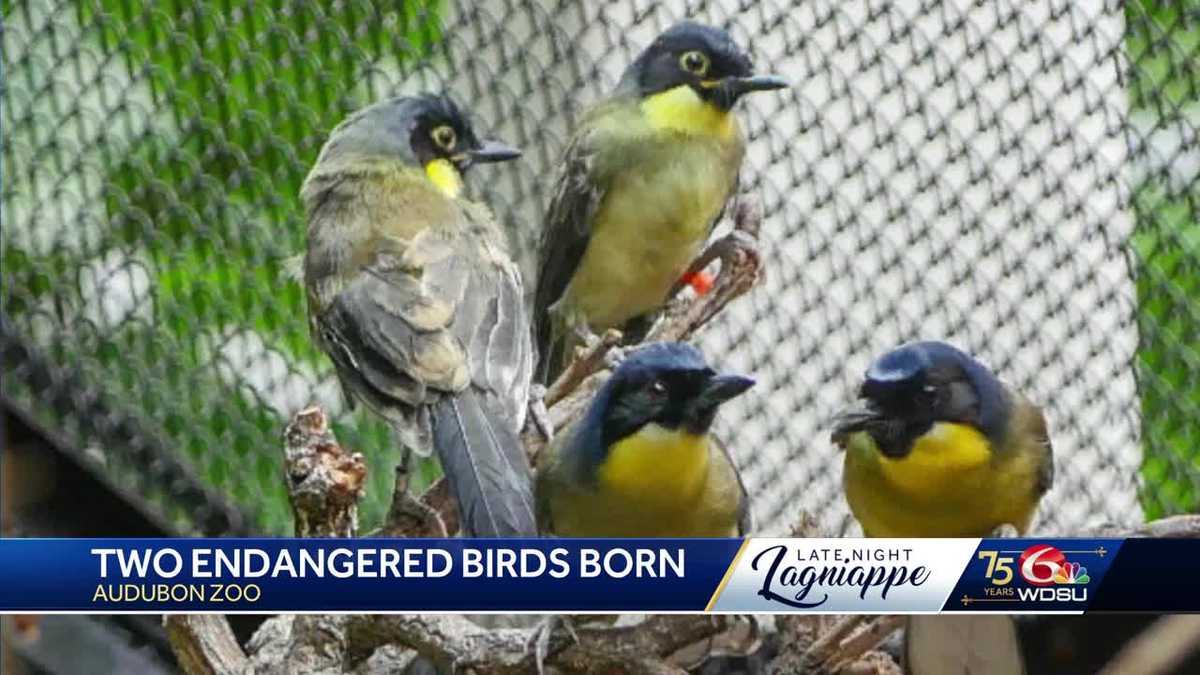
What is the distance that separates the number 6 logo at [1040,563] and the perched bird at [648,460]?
0.13m

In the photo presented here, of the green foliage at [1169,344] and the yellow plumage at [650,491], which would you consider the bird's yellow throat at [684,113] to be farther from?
the green foliage at [1169,344]

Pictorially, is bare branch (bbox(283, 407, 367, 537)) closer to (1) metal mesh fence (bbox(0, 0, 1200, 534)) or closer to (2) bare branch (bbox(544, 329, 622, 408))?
(2) bare branch (bbox(544, 329, 622, 408))

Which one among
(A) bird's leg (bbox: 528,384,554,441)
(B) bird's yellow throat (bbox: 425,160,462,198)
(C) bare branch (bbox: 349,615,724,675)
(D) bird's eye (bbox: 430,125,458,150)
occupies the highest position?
(D) bird's eye (bbox: 430,125,458,150)

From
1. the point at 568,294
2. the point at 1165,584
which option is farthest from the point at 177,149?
the point at 1165,584

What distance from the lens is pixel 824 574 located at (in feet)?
3.18

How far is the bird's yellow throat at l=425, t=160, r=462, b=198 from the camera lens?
1013 millimetres

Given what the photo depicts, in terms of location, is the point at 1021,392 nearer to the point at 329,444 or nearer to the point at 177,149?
the point at 329,444

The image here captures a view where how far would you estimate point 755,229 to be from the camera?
43.1 inches

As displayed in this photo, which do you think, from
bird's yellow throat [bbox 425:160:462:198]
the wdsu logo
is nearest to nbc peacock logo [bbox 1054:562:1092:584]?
the wdsu logo

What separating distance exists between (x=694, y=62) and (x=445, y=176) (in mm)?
132

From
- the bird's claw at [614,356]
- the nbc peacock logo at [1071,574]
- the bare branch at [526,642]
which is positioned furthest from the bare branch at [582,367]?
the nbc peacock logo at [1071,574]

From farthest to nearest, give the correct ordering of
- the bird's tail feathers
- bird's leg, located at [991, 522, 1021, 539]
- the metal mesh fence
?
the metal mesh fence
bird's leg, located at [991, 522, 1021, 539]
the bird's tail feathers

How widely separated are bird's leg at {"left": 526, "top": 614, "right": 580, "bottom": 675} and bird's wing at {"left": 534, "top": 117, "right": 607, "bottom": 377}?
0.45 feet

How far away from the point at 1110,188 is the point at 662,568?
1.34ft
